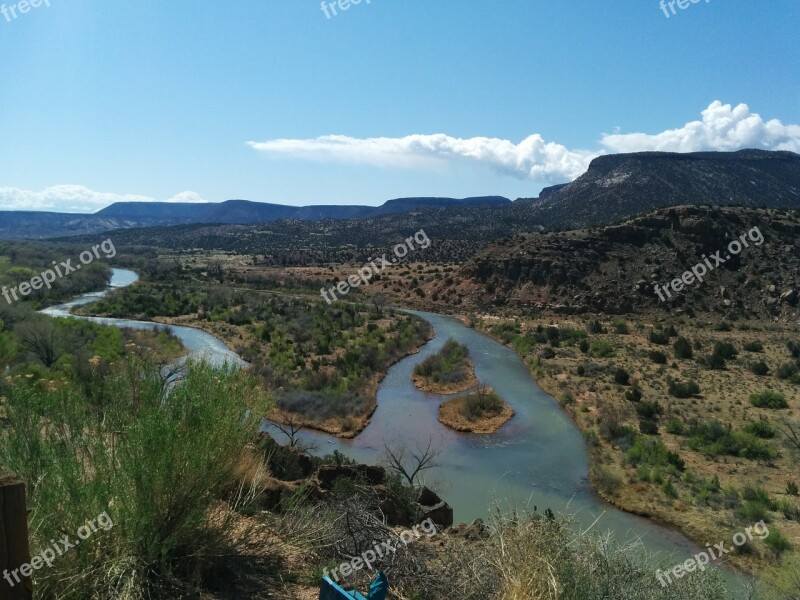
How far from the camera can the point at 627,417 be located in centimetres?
2369

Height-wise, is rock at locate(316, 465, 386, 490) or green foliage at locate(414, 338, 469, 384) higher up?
rock at locate(316, 465, 386, 490)

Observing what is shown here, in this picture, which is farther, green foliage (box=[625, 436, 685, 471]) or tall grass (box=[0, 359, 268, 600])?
green foliage (box=[625, 436, 685, 471])

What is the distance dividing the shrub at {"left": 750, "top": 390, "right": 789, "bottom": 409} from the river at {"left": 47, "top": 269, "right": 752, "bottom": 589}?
8089 mm

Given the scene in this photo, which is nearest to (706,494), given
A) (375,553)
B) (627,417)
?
(627,417)

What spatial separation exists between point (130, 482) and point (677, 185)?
3735 inches

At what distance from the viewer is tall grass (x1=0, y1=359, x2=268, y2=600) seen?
161 inches

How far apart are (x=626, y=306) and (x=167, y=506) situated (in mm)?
50471

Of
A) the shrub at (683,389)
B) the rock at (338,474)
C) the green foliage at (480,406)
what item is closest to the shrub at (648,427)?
the shrub at (683,389)

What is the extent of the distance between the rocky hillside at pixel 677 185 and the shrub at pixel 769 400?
55.2 meters

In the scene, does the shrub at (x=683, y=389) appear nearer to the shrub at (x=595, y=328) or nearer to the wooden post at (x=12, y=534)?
the shrub at (x=595, y=328)

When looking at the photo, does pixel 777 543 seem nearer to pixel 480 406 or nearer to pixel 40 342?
pixel 480 406

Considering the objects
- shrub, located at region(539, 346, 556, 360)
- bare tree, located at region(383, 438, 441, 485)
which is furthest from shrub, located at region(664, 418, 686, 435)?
shrub, located at region(539, 346, 556, 360)

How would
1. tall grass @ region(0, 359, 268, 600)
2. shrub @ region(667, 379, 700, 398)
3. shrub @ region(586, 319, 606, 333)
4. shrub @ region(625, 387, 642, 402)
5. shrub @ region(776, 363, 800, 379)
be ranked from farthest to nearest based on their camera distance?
1. shrub @ region(586, 319, 606, 333)
2. shrub @ region(776, 363, 800, 379)
3. shrub @ region(667, 379, 700, 398)
4. shrub @ region(625, 387, 642, 402)
5. tall grass @ region(0, 359, 268, 600)

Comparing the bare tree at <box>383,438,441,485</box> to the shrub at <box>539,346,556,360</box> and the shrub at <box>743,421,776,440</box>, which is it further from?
the shrub at <box>539,346,556,360</box>
